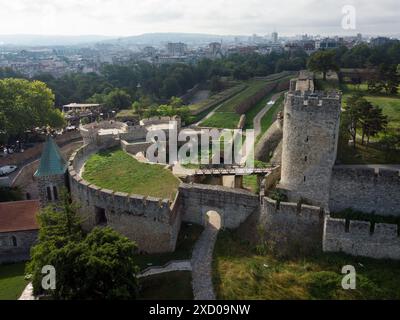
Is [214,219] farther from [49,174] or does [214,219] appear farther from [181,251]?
[49,174]

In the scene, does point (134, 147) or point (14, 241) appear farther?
point (134, 147)

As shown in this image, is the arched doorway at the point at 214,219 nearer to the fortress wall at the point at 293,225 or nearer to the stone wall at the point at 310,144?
the fortress wall at the point at 293,225

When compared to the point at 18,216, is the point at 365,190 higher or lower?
higher

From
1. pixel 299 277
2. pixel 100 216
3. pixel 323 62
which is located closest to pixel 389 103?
pixel 323 62

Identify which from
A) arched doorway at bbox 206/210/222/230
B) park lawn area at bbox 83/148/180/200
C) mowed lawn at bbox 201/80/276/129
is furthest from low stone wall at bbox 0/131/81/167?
arched doorway at bbox 206/210/222/230

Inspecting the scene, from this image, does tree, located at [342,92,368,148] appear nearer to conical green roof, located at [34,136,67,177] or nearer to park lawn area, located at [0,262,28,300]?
conical green roof, located at [34,136,67,177]

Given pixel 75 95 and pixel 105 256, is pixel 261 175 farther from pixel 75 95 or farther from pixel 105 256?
pixel 75 95
